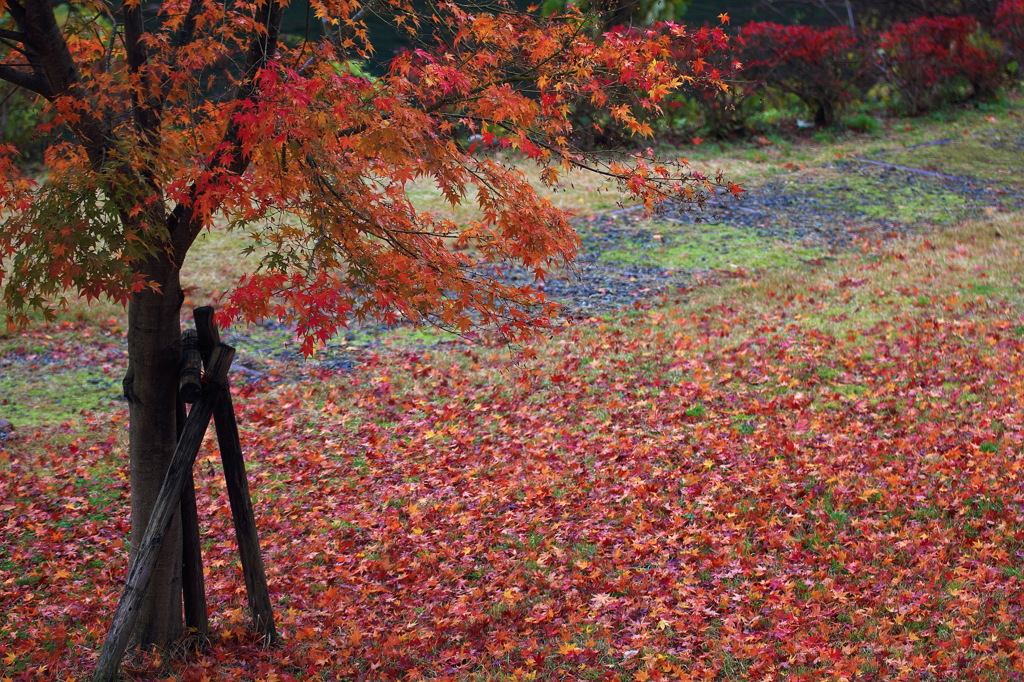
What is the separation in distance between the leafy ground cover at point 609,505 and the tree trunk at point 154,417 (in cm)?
34

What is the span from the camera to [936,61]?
20.4 meters

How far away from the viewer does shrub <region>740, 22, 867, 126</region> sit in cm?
1967

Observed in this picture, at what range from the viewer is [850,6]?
23953 mm

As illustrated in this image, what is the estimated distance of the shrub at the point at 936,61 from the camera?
20016 mm

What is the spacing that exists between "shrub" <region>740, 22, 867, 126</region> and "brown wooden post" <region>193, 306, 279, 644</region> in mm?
16620

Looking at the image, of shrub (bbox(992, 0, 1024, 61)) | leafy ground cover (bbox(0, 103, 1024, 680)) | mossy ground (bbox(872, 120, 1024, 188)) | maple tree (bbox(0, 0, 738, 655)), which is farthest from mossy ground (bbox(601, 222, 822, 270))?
shrub (bbox(992, 0, 1024, 61))

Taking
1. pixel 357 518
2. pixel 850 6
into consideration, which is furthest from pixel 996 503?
pixel 850 6

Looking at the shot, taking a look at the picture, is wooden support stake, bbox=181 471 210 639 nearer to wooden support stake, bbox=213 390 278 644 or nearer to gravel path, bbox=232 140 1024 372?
wooden support stake, bbox=213 390 278 644

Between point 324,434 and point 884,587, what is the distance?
18.2 feet

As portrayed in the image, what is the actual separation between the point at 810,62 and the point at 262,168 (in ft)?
59.1

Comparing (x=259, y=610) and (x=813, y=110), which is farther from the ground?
(x=813, y=110)

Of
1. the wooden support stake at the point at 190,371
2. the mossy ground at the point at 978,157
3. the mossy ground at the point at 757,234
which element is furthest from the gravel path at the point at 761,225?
the wooden support stake at the point at 190,371

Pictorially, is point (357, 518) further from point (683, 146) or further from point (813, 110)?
point (813, 110)

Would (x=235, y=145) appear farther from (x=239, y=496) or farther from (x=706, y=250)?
(x=706, y=250)
